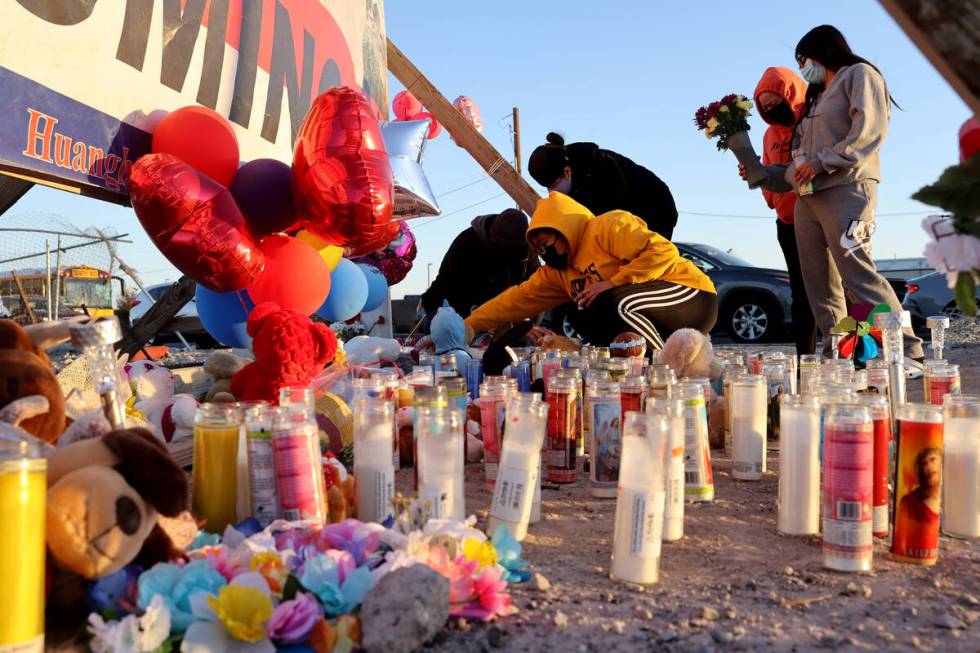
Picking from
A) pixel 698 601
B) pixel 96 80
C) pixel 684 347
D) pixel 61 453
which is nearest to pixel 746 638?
pixel 698 601

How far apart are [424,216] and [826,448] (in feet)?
12.3

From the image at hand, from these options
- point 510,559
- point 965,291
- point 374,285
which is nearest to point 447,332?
point 374,285

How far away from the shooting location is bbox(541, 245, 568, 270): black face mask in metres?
5.47

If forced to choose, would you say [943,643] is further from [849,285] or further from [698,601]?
[849,285]

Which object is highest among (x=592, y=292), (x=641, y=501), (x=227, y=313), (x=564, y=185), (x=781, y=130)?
(x=781, y=130)

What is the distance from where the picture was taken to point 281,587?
5.39ft

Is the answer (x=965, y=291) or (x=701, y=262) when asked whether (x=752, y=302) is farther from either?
(x=965, y=291)

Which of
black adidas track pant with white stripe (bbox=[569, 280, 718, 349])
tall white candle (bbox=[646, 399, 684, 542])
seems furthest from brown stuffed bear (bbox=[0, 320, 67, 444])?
black adidas track pant with white stripe (bbox=[569, 280, 718, 349])

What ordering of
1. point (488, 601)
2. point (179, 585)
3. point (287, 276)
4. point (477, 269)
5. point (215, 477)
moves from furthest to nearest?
1. point (477, 269)
2. point (287, 276)
3. point (215, 477)
4. point (488, 601)
5. point (179, 585)

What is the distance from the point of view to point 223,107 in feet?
12.7

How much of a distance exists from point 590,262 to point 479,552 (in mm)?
3713

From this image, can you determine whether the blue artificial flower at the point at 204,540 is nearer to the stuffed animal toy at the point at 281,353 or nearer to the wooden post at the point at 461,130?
the stuffed animal toy at the point at 281,353

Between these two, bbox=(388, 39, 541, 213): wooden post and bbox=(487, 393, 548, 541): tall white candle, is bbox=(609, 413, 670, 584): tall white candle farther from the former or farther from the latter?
bbox=(388, 39, 541, 213): wooden post

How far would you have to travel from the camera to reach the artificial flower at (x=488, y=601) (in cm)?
172
